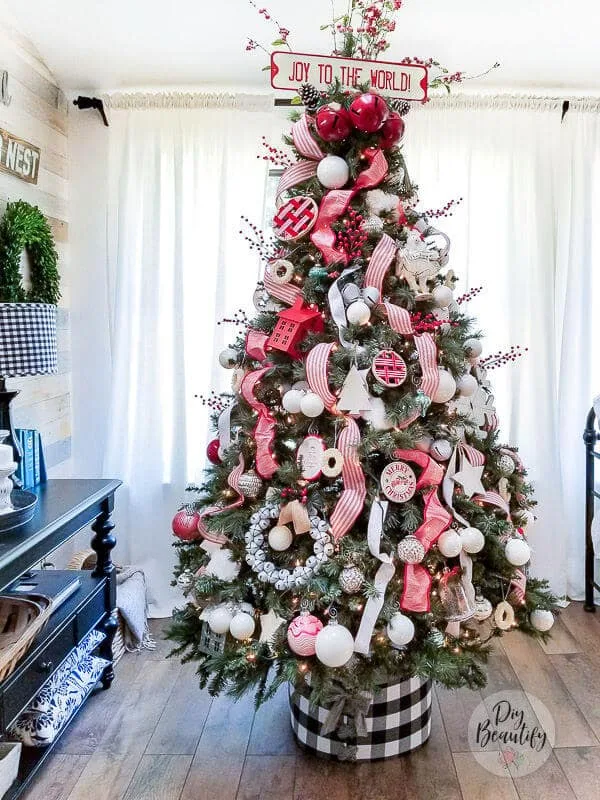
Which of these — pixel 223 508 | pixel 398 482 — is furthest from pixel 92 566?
pixel 398 482

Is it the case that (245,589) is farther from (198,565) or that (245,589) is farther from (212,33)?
(212,33)

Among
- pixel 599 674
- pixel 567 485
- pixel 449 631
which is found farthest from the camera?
pixel 567 485

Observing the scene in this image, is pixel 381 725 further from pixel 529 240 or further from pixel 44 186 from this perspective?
pixel 44 186

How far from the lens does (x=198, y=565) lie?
75.8 inches

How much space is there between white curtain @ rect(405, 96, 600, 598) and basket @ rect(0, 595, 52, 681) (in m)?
2.10

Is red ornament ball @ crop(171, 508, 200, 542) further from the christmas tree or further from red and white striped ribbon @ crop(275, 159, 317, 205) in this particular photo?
red and white striped ribbon @ crop(275, 159, 317, 205)

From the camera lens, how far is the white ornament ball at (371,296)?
5.59 feet

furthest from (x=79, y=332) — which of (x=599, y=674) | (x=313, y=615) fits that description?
(x=599, y=674)

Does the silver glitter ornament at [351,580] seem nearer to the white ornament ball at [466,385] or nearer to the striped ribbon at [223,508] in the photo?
the striped ribbon at [223,508]

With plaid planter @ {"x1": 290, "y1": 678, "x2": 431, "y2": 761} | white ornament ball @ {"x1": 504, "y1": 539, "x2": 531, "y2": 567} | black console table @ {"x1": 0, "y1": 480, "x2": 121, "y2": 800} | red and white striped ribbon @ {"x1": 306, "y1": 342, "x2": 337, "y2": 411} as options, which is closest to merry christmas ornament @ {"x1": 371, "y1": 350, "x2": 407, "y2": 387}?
red and white striped ribbon @ {"x1": 306, "y1": 342, "x2": 337, "y2": 411}

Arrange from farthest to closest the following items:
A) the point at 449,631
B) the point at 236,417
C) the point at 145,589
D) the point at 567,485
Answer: the point at 567,485 < the point at 145,589 < the point at 236,417 < the point at 449,631

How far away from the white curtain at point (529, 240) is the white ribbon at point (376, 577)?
1.50 metres

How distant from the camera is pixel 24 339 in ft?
6.08

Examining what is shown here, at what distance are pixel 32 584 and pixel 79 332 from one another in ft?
4.26
